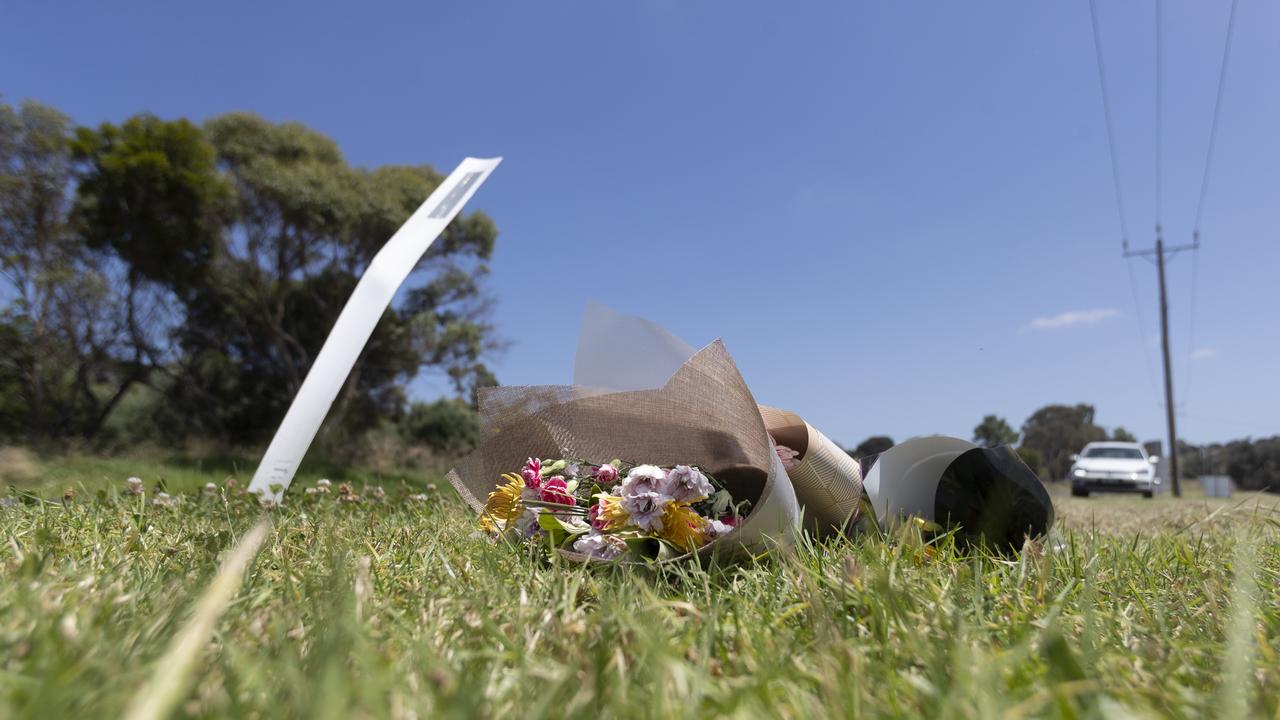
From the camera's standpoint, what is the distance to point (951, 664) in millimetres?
864

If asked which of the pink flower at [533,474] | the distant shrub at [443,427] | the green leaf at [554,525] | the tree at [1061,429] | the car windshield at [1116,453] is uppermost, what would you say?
the tree at [1061,429]

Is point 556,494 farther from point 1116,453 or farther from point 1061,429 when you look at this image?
point 1061,429

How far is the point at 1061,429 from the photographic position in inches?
1565

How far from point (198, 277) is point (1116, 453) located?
19420 millimetres

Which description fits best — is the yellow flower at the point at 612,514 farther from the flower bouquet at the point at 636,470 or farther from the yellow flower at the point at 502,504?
the yellow flower at the point at 502,504

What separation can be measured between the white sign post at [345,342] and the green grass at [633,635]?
4.80 ft

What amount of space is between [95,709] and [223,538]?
1.27 metres

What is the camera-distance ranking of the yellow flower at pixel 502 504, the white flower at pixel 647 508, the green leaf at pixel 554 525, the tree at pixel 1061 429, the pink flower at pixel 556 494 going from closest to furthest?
the white flower at pixel 647 508, the green leaf at pixel 554 525, the pink flower at pixel 556 494, the yellow flower at pixel 502 504, the tree at pixel 1061 429

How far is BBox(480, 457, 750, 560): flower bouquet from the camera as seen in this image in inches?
62.5

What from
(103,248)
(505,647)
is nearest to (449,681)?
(505,647)

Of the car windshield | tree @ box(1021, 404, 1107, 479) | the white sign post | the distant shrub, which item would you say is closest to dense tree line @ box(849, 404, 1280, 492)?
tree @ box(1021, 404, 1107, 479)

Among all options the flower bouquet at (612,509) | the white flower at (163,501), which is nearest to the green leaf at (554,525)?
the flower bouquet at (612,509)

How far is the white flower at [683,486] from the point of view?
1.59 m

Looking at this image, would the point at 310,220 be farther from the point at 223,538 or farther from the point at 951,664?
the point at 951,664
